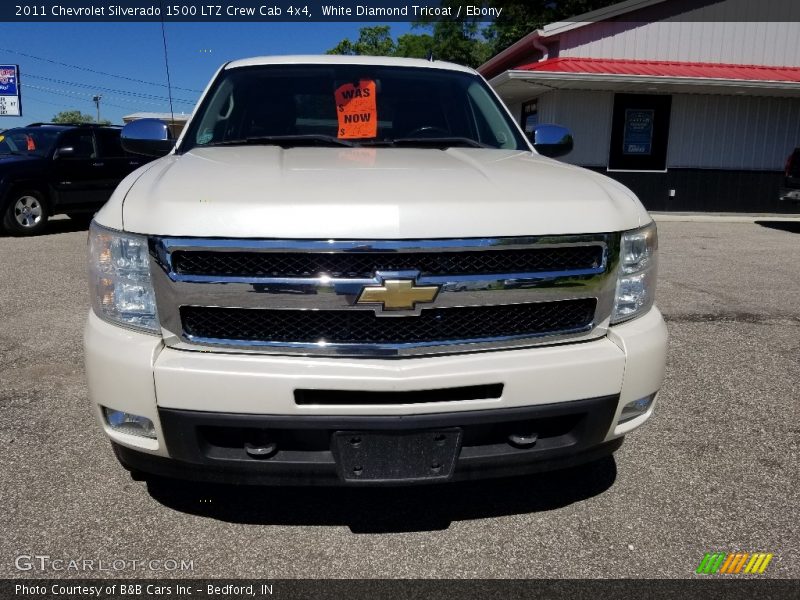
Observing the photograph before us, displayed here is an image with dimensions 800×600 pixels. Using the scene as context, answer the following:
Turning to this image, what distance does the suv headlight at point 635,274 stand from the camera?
7.96 feet

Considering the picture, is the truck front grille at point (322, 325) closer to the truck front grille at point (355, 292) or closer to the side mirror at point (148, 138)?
the truck front grille at point (355, 292)

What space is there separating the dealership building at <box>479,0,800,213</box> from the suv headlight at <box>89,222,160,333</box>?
1492 centimetres

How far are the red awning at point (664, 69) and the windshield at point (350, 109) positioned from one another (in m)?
11.3

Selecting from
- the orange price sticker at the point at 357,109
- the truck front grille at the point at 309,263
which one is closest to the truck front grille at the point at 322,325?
the truck front grille at the point at 309,263

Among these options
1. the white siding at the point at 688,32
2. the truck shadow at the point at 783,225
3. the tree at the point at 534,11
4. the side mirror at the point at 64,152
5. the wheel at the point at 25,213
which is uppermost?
the tree at the point at 534,11

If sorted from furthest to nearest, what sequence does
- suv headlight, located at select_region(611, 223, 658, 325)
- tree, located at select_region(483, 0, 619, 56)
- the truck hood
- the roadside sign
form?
the roadside sign < tree, located at select_region(483, 0, 619, 56) < suv headlight, located at select_region(611, 223, 658, 325) < the truck hood

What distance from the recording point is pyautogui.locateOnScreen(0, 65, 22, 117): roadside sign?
33.1 metres

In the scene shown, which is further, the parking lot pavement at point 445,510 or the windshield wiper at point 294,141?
the windshield wiper at point 294,141

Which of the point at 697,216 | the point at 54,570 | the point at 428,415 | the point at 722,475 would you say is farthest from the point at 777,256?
the point at 54,570

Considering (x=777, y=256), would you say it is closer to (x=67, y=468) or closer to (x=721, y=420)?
(x=721, y=420)

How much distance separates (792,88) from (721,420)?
14.2 meters

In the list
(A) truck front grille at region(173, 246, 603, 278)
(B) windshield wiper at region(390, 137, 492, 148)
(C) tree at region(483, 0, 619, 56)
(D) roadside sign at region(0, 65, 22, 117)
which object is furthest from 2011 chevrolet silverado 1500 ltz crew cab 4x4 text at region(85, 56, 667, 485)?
(D) roadside sign at region(0, 65, 22, 117)

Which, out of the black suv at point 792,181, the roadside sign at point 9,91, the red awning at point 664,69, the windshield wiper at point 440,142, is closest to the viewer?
the windshield wiper at point 440,142

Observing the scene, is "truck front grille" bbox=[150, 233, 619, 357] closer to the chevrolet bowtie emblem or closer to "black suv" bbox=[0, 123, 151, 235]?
the chevrolet bowtie emblem
